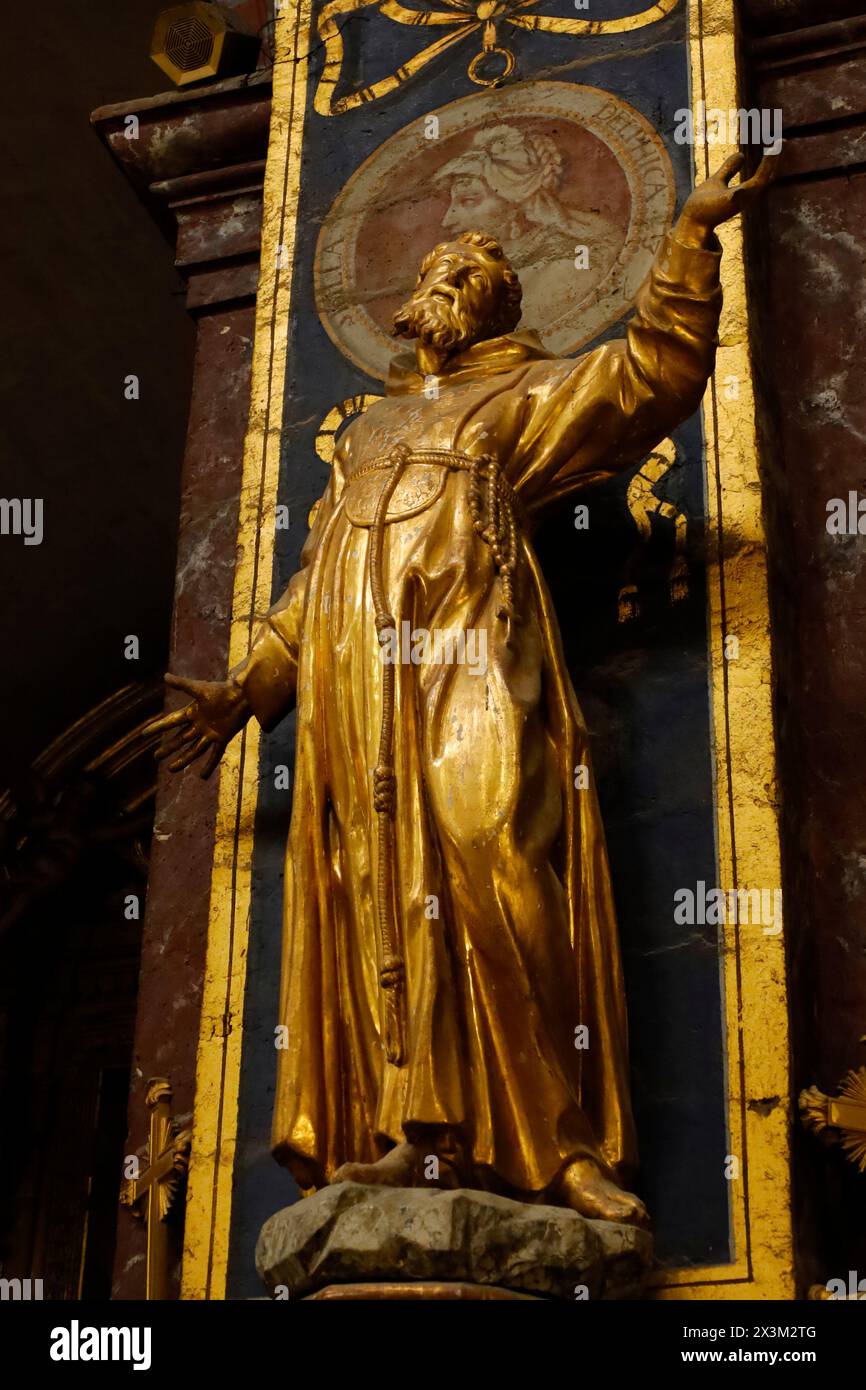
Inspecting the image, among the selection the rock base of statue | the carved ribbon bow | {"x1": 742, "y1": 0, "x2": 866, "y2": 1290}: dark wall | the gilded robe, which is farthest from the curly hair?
the rock base of statue

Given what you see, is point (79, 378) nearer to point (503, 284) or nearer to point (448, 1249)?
point (503, 284)

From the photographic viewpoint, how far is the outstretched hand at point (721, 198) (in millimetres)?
3924

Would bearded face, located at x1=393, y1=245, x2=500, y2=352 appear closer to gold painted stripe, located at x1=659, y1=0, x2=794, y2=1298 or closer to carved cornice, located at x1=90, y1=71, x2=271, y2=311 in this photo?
gold painted stripe, located at x1=659, y1=0, x2=794, y2=1298

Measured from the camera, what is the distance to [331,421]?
4.99 m

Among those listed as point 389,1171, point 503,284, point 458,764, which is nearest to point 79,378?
point 503,284

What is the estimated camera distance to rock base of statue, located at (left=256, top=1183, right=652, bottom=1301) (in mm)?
3336

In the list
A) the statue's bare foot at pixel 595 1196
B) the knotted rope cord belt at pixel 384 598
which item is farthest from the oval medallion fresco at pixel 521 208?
the statue's bare foot at pixel 595 1196

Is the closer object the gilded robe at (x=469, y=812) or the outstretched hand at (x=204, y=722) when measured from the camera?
the gilded robe at (x=469, y=812)

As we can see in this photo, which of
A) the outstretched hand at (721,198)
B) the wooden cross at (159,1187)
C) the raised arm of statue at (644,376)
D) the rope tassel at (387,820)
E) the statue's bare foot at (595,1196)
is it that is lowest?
the statue's bare foot at (595,1196)

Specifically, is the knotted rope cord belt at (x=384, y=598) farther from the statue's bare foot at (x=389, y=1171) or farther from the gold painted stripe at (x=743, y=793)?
the gold painted stripe at (x=743, y=793)

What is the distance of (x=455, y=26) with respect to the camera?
5.43m

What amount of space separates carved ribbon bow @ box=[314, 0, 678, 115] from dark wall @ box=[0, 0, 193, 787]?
6.80 feet

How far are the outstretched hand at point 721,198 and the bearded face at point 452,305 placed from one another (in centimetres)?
60
